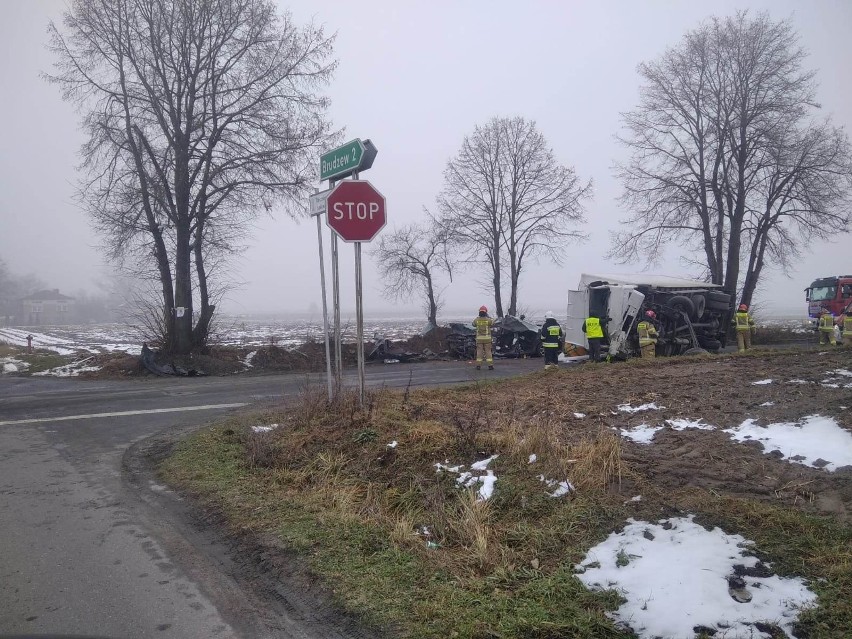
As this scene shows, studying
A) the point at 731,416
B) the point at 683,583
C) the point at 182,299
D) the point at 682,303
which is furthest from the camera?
the point at 182,299

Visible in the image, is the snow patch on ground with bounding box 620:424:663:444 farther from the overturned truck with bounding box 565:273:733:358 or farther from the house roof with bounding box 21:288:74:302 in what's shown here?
the house roof with bounding box 21:288:74:302

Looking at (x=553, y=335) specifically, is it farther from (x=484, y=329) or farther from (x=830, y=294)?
(x=830, y=294)

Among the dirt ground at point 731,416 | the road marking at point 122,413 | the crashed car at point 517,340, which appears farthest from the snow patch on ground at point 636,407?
the crashed car at point 517,340

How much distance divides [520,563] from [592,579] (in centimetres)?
48

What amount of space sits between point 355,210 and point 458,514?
394cm

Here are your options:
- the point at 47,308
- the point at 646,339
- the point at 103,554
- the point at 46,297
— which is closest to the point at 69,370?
the point at 103,554

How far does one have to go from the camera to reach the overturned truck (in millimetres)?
16891

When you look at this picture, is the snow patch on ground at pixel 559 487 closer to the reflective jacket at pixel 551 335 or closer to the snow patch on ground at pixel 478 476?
the snow patch on ground at pixel 478 476

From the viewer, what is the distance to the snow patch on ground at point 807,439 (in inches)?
185

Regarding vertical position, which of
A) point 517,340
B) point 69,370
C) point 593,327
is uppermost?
point 593,327

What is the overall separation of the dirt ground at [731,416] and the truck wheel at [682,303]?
271 inches

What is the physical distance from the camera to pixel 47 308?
80.1 m

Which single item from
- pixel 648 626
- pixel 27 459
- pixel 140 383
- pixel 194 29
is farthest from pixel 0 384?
pixel 648 626

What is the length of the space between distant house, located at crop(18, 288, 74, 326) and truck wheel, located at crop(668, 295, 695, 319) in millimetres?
74778
